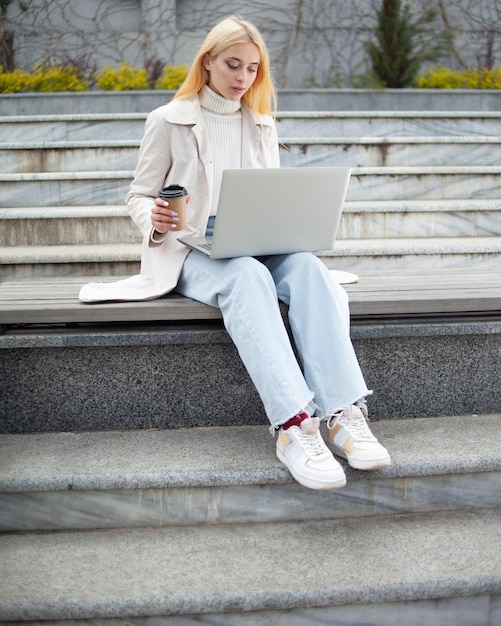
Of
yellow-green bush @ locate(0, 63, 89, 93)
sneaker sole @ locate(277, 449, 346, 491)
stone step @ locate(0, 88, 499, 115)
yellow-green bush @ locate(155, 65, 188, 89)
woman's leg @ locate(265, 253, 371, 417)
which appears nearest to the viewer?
sneaker sole @ locate(277, 449, 346, 491)

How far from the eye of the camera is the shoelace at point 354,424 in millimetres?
1881

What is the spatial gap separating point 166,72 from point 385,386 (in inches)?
170

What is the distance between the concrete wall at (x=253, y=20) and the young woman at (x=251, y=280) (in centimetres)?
492

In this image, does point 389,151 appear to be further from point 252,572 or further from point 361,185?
point 252,572

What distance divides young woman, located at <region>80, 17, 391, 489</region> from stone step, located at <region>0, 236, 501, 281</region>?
0.83 meters

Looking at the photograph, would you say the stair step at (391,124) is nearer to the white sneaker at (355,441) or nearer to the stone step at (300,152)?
the stone step at (300,152)

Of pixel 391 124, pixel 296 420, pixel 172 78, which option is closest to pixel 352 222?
pixel 391 124

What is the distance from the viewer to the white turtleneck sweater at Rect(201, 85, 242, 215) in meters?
2.32

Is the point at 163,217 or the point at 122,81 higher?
the point at 122,81

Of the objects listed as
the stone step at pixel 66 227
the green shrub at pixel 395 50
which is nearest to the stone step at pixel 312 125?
the stone step at pixel 66 227

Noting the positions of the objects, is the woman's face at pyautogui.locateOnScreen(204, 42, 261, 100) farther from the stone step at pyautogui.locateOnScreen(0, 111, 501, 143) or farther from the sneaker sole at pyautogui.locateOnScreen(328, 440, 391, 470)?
the stone step at pyautogui.locateOnScreen(0, 111, 501, 143)

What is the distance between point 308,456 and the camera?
5.94ft

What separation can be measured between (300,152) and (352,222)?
2.14 feet

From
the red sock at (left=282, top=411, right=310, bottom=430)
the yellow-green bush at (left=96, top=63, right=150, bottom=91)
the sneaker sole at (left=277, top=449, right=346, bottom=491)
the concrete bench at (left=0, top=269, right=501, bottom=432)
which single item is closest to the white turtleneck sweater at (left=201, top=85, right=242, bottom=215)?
the concrete bench at (left=0, top=269, right=501, bottom=432)
